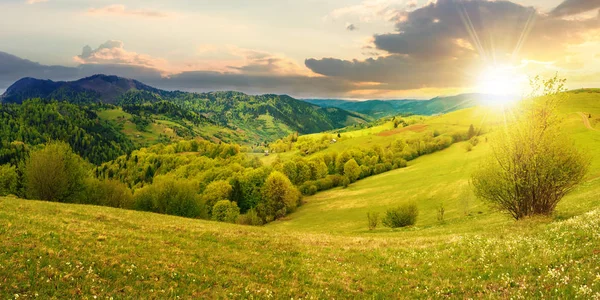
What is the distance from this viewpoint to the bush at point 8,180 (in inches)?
3728

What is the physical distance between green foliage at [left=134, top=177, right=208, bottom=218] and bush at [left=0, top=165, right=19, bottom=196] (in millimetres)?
40001

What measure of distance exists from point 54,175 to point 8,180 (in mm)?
45063

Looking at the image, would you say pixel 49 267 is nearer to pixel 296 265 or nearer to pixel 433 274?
pixel 296 265

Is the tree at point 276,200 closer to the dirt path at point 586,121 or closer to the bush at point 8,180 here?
the bush at point 8,180

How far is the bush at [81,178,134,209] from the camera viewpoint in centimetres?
8819

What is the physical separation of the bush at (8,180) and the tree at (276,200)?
278ft

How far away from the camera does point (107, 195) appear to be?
94.5 metres

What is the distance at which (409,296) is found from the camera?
15109 millimetres

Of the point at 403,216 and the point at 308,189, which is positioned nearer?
the point at 403,216

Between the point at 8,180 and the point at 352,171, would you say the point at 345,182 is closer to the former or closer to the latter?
the point at 352,171

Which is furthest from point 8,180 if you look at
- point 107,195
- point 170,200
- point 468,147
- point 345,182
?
point 468,147

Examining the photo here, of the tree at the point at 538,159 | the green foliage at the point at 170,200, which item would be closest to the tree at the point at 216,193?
the green foliage at the point at 170,200

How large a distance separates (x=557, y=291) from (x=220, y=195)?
137m

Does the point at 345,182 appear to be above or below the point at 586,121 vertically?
below
